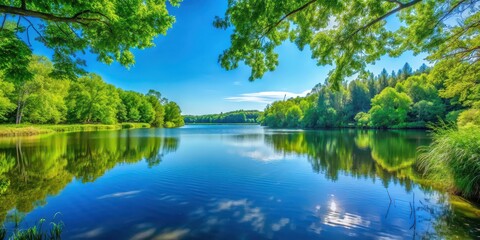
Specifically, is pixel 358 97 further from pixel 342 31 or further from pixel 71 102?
pixel 71 102

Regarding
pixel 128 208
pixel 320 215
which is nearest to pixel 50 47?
pixel 128 208

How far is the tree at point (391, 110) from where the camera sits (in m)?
60.1

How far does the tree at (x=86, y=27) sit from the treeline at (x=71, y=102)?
3.31 ft

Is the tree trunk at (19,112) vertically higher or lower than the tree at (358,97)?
lower

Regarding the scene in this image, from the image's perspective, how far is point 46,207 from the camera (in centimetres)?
711

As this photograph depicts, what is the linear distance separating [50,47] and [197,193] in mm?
7116

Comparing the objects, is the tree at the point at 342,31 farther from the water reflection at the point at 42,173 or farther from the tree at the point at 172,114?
the tree at the point at 172,114

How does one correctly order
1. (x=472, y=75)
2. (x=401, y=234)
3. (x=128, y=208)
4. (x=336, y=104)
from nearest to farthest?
(x=401, y=234) < (x=128, y=208) < (x=472, y=75) < (x=336, y=104)

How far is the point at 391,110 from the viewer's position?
200ft

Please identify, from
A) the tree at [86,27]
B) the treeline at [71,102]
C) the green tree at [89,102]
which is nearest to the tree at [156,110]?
the treeline at [71,102]

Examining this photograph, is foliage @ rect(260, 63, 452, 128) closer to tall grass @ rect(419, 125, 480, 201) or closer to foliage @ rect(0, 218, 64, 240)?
tall grass @ rect(419, 125, 480, 201)

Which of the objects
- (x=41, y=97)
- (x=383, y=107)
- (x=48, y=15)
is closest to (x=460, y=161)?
(x=48, y=15)

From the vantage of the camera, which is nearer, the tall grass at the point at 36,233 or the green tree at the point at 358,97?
the tall grass at the point at 36,233

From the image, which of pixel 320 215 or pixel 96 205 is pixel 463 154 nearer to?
pixel 320 215
